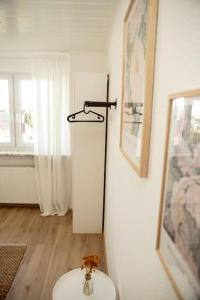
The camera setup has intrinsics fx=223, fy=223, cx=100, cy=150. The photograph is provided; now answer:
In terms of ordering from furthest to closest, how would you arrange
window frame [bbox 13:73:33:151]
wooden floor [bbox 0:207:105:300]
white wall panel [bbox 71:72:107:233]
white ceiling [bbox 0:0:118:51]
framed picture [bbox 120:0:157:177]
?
1. window frame [bbox 13:73:33:151]
2. white wall panel [bbox 71:72:107:233]
3. wooden floor [bbox 0:207:105:300]
4. white ceiling [bbox 0:0:118:51]
5. framed picture [bbox 120:0:157:177]

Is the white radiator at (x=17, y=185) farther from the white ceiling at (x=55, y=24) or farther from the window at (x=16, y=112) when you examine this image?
the white ceiling at (x=55, y=24)

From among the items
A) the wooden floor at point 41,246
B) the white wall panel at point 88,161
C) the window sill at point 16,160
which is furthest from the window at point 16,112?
the white wall panel at point 88,161

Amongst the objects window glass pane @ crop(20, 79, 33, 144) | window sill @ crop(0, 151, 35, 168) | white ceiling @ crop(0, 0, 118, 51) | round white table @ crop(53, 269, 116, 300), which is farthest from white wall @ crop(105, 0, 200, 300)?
window glass pane @ crop(20, 79, 33, 144)

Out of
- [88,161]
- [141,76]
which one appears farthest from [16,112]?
[141,76]

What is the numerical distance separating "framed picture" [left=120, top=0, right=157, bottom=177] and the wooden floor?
1.75 metres

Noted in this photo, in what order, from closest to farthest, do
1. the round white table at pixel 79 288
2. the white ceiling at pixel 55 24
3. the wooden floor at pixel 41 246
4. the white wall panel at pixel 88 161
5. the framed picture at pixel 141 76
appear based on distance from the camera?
the framed picture at pixel 141 76, the round white table at pixel 79 288, the white ceiling at pixel 55 24, the wooden floor at pixel 41 246, the white wall panel at pixel 88 161

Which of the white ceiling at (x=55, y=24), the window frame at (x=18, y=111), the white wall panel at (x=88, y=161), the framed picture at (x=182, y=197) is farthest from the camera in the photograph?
the window frame at (x=18, y=111)

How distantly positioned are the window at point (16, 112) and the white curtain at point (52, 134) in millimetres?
352

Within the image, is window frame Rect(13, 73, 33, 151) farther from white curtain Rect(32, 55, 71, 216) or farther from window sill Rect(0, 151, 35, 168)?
white curtain Rect(32, 55, 71, 216)

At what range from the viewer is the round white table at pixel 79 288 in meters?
1.31

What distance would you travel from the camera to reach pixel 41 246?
8.81 ft

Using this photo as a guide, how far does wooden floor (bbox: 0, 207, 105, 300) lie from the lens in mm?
2064

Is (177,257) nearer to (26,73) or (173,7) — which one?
(173,7)

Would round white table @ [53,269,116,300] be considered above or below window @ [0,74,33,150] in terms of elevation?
below
